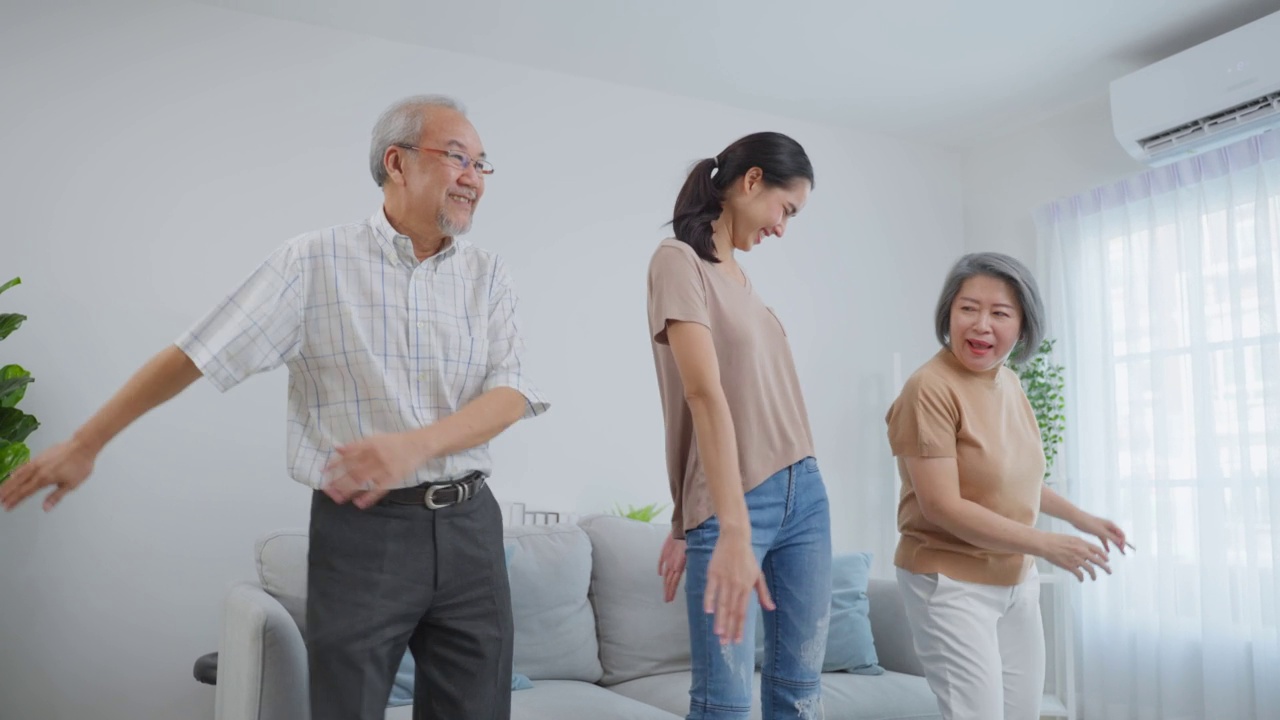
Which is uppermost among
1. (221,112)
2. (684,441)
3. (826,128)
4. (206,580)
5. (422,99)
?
(826,128)

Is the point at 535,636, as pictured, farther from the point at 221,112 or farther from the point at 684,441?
the point at 221,112

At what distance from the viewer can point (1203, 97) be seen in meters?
3.62

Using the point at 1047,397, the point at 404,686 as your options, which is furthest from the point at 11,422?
the point at 1047,397

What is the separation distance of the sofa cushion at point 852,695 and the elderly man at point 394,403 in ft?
4.13

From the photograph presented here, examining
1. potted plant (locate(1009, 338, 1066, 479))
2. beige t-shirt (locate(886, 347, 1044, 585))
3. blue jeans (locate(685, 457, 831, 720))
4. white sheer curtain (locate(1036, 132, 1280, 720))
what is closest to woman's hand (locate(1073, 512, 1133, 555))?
beige t-shirt (locate(886, 347, 1044, 585))

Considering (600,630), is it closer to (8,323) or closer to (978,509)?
(978,509)

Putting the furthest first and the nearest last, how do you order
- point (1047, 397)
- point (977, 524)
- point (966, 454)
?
point (1047, 397), point (966, 454), point (977, 524)

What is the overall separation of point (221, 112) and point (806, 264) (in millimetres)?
2509

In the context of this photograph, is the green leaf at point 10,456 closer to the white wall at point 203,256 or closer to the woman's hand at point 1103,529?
the white wall at point 203,256

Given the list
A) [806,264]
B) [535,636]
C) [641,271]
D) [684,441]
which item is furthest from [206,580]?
[806,264]

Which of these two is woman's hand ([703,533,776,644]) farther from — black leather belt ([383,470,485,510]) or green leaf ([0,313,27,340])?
green leaf ([0,313,27,340])

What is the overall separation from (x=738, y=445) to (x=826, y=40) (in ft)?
8.68

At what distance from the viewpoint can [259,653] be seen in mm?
2094

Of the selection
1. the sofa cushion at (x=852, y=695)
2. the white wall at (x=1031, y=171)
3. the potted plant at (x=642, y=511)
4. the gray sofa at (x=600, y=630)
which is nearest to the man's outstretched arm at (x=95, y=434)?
the gray sofa at (x=600, y=630)
